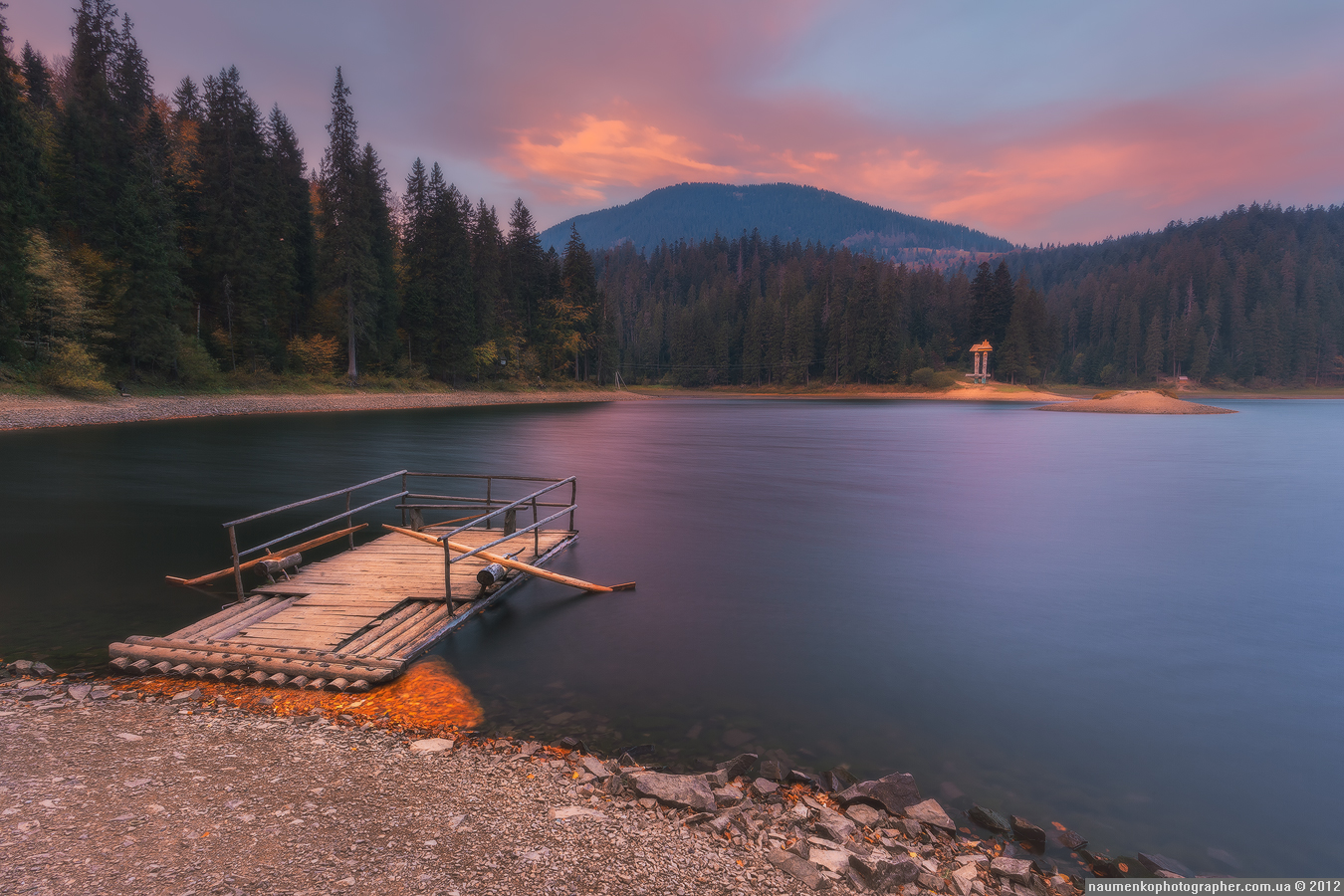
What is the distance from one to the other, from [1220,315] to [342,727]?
594ft

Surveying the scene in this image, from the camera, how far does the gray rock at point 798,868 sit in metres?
4.25

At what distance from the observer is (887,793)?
17.6 feet

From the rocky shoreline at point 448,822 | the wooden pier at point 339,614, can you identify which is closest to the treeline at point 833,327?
the wooden pier at point 339,614

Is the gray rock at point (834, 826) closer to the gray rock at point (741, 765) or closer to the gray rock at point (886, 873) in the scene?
the gray rock at point (886, 873)

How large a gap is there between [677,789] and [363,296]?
6401cm

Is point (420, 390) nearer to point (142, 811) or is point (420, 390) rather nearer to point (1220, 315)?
point (142, 811)

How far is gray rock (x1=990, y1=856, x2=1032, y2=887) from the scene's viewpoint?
452 cm

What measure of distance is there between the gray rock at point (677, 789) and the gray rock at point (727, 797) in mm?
77

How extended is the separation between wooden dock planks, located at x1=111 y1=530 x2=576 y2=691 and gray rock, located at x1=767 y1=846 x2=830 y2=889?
16.8 feet

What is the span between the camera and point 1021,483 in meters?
25.6

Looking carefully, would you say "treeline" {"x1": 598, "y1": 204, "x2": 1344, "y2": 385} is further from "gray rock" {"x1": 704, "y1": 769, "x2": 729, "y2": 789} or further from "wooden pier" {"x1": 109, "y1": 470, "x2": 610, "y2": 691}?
"gray rock" {"x1": 704, "y1": 769, "x2": 729, "y2": 789}

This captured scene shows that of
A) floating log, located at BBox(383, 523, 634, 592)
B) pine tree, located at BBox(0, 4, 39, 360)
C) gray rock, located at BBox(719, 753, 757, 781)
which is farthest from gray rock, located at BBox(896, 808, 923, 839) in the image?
pine tree, located at BBox(0, 4, 39, 360)

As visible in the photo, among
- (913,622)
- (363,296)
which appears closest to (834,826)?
(913,622)

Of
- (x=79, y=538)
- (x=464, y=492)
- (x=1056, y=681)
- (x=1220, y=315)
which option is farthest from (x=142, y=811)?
(x=1220, y=315)
